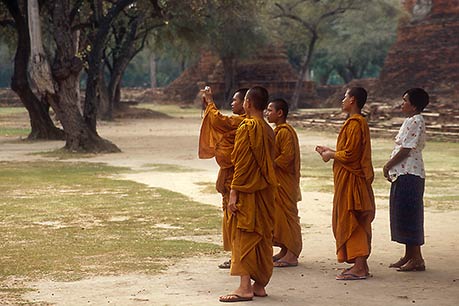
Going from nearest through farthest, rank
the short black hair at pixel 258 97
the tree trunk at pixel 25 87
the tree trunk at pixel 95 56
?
the short black hair at pixel 258 97 → the tree trunk at pixel 95 56 → the tree trunk at pixel 25 87

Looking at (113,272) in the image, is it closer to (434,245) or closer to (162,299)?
(162,299)

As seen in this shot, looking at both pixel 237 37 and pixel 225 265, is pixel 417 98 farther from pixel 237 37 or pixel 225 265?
pixel 237 37

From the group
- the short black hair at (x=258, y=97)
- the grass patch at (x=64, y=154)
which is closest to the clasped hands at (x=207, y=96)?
the short black hair at (x=258, y=97)

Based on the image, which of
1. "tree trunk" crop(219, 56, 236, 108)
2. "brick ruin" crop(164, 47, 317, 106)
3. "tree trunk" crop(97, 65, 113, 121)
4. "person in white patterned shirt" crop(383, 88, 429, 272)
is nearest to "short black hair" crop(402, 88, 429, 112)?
"person in white patterned shirt" crop(383, 88, 429, 272)

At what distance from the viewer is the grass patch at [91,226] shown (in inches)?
327

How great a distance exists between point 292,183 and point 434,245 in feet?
5.74

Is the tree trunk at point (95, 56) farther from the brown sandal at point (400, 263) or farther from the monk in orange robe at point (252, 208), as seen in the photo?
A: the monk in orange robe at point (252, 208)

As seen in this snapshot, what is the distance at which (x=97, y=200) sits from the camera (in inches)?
506

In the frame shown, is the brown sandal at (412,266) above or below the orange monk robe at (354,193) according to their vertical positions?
below

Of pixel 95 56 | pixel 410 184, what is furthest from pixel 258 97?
pixel 95 56

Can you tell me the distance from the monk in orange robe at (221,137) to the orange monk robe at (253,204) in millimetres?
972

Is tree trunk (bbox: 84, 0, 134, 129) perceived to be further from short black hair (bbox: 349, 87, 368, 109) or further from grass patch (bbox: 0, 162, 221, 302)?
short black hair (bbox: 349, 87, 368, 109)

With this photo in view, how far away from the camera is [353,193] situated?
25.3ft

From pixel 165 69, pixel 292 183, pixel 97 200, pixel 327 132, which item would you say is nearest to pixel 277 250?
pixel 292 183
